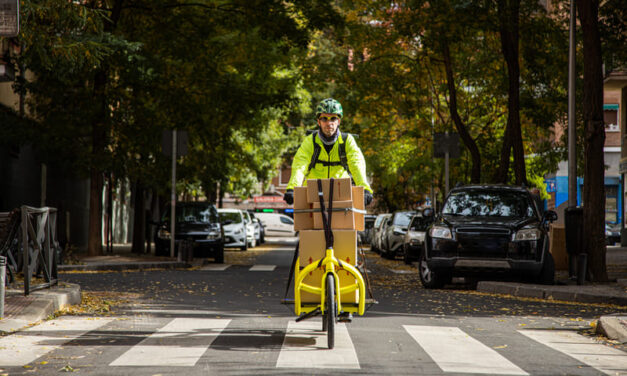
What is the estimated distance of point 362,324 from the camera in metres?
9.72

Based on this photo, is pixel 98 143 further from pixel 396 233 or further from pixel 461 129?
pixel 396 233

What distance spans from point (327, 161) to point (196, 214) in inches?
750

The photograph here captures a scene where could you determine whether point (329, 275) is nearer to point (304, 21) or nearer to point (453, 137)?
point (453, 137)

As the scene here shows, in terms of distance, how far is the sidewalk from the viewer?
9.38 m

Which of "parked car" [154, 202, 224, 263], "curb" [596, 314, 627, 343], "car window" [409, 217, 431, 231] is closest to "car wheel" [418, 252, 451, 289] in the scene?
"curb" [596, 314, 627, 343]

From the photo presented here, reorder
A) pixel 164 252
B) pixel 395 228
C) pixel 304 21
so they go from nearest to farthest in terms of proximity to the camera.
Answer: pixel 304 21 → pixel 164 252 → pixel 395 228

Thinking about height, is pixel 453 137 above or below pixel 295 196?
above

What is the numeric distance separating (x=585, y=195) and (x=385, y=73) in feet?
49.6

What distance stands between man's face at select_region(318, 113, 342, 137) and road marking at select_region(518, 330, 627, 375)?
2.76 m

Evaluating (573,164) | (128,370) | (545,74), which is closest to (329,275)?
(128,370)

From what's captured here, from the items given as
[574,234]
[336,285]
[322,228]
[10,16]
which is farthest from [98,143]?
[336,285]

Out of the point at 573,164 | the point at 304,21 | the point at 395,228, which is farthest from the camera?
the point at 395,228

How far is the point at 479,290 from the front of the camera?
15445 millimetres

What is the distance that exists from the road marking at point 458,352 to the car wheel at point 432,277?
596 cm
